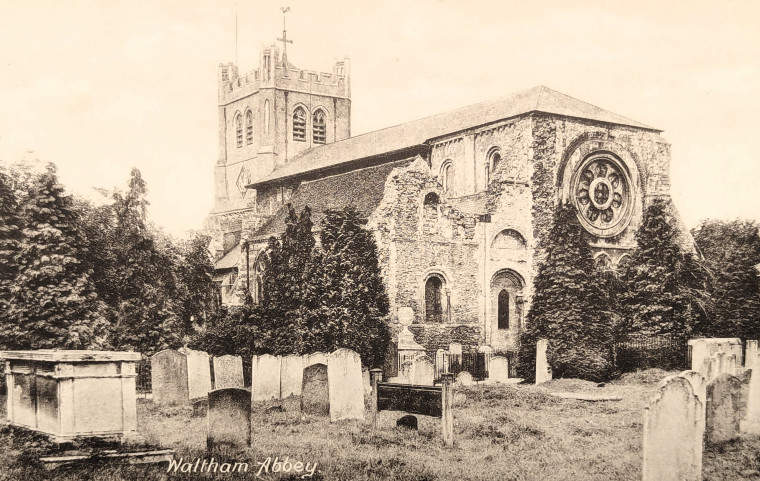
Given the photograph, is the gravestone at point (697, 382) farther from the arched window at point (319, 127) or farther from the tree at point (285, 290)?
the arched window at point (319, 127)

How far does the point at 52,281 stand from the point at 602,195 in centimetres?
→ 2171

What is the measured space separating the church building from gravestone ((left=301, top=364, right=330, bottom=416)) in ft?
36.1

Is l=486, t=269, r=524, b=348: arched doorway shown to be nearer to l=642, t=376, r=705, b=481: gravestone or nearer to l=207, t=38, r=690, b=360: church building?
l=207, t=38, r=690, b=360: church building

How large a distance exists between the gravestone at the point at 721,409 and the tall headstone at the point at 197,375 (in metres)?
11.5

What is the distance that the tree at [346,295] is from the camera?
25.0 metres

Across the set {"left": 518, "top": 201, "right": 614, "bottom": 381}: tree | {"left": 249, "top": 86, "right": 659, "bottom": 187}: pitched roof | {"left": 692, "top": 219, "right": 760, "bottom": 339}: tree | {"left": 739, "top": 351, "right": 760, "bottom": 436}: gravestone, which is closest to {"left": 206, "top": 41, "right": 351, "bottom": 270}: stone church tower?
{"left": 249, "top": 86, "right": 659, "bottom": 187}: pitched roof

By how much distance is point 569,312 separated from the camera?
Result: 26.2 m

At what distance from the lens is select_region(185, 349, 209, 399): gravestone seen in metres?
18.5

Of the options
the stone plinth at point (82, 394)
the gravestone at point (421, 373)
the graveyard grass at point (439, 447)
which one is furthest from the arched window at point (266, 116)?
the stone plinth at point (82, 394)

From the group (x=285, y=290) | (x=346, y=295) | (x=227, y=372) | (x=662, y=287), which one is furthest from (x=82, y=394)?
(x=662, y=287)

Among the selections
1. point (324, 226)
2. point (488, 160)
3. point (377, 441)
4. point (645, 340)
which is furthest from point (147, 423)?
point (488, 160)

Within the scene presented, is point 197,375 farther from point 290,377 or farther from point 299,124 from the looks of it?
point 299,124

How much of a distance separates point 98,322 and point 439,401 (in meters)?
13.1

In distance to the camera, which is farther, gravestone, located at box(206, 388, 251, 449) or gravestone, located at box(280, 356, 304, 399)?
gravestone, located at box(280, 356, 304, 399)
